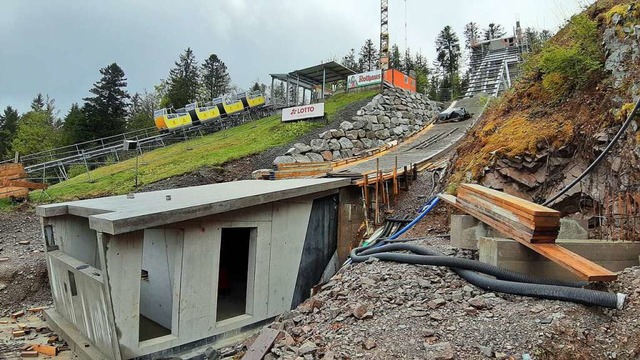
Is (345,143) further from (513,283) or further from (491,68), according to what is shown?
(491,68)

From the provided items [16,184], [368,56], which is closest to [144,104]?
[368,56]

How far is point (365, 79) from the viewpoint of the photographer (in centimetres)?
2561

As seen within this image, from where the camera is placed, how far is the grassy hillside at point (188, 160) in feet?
56.5

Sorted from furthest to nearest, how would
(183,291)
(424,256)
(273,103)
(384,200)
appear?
1. (273,103)
2. (384,200)
3. (183,291)
4. (424,256)

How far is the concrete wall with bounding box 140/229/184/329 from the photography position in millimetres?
7250

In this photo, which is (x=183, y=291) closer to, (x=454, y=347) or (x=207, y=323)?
(x=207, y=323)

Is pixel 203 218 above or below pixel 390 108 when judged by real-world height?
below

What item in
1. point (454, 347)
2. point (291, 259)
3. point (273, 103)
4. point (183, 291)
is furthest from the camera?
point (273, 103)

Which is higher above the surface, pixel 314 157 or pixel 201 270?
pixel 314 157

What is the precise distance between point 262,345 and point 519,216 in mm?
3156

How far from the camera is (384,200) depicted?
11.1 m

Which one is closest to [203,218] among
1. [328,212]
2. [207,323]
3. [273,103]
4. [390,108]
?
[207,323]

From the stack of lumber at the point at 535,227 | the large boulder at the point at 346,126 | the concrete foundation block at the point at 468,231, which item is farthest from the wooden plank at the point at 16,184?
the stack of lumber at the point at 535,227

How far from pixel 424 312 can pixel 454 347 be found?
0.65 meters
